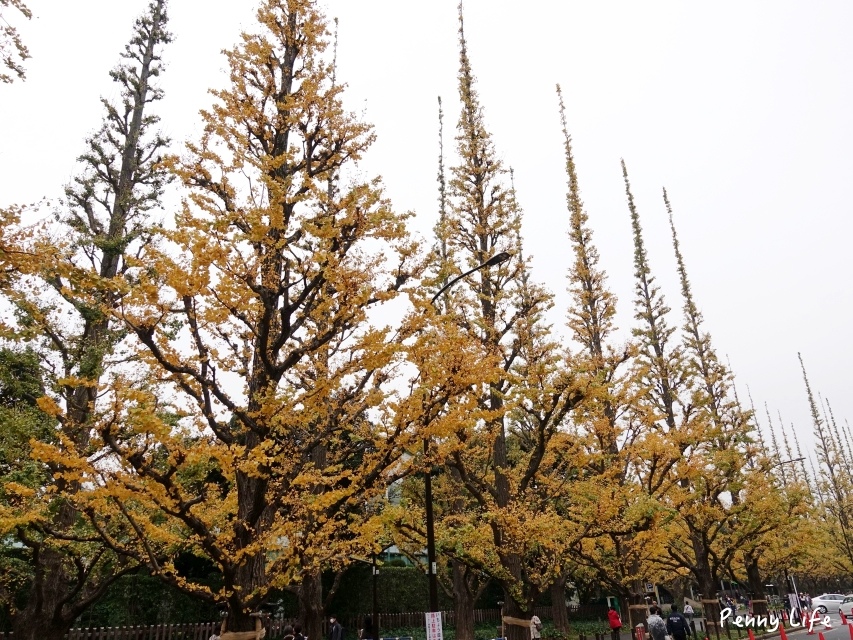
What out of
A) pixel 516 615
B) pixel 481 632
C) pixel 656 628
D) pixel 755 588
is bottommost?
pixel 481 632

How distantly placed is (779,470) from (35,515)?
51.8 m

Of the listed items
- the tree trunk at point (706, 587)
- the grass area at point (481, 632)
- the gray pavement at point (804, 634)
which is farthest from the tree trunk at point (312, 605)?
the tree trunk at point (706, 587)

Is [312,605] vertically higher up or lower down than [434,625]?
higher up

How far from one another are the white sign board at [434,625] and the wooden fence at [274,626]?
683cm

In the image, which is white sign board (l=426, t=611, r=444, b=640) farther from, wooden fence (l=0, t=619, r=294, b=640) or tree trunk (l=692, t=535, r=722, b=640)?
tree trunk (l=692, t=535, r=722, b=640)

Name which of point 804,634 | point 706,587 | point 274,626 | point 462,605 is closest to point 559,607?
point 706,587

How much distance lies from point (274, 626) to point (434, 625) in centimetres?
1282

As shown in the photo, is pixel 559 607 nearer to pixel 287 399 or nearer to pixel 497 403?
pixel 497 403

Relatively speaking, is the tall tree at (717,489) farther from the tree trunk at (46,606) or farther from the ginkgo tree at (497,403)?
the tree trunk at (46,606)

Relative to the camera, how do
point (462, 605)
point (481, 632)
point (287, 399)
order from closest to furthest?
point (287, 399) < point (462, 605) < point (481, 632)

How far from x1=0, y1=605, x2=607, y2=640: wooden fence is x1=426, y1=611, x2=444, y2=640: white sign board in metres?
6.83

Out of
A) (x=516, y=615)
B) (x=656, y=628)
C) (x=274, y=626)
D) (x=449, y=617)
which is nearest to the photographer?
(x=516, y=615)

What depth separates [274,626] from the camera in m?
19.2

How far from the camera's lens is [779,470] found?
45031mm
